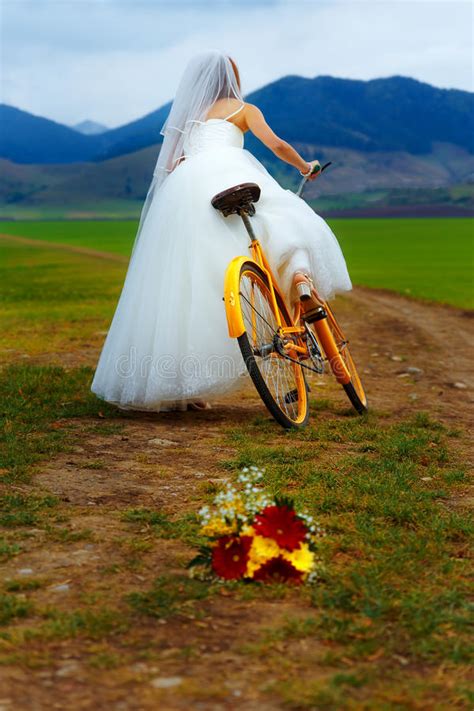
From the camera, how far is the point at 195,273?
22.6 ft

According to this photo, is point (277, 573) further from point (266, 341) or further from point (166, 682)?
point (266, 341)

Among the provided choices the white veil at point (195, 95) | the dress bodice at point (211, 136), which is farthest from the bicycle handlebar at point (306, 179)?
the white veil at point (195, 95)

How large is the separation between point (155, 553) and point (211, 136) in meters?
4.22

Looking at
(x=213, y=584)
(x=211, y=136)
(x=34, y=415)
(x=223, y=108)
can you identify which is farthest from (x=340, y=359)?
(x=213, y=584)

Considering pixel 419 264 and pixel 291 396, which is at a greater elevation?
pixel 419 264

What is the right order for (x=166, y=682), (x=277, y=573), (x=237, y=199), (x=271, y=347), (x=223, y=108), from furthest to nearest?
(x=223, y=108) → (x=237, y=199) → (x=271, y=347) → (x=277, y=573) → (x=166, y=682)

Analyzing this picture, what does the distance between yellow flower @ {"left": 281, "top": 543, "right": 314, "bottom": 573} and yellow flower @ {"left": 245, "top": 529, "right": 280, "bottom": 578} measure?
0.14 ft

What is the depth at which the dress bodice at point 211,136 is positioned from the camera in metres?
7.40

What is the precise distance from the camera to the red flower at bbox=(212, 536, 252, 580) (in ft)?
12.3

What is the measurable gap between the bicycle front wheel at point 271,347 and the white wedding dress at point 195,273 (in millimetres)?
211

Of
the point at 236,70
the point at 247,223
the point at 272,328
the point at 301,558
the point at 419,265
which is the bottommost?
Answer: the point at 301,558

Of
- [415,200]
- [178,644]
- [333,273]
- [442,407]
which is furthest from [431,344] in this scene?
[415,200]

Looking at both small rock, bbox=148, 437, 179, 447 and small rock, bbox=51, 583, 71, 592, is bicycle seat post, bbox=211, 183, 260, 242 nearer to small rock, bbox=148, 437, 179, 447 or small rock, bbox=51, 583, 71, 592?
small rock, bbox=148, 437, 179, 447

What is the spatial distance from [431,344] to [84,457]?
8.11 meters
